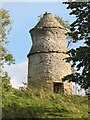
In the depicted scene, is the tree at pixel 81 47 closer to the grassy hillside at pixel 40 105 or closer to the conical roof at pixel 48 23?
the grassy hillside at pixel 40 105

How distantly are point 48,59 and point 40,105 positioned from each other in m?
7.20

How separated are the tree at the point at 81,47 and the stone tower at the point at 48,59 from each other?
7716 mm

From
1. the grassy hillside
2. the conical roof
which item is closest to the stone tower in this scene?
the conical roof

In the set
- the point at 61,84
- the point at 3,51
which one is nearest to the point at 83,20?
the point at 3,51

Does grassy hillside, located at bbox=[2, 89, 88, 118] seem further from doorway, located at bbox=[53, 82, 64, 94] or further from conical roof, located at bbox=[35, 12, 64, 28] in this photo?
conical roof, located at bbox=[35, 12, 64, 28]

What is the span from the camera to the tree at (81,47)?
14125 millimetres

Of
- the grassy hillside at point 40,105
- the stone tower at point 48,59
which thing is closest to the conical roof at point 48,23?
the stone tower at point 48,59

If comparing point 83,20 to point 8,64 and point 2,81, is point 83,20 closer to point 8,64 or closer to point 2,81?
point 2,81

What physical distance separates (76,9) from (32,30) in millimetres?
9793

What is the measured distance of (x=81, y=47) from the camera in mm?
14555

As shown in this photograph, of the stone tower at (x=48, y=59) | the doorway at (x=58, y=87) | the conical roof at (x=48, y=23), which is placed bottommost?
the doorway at (x=58, y=87)

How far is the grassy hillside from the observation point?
48.7 feet

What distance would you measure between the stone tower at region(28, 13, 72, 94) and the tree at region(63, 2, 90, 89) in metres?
7.72

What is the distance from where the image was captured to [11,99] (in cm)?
1622
